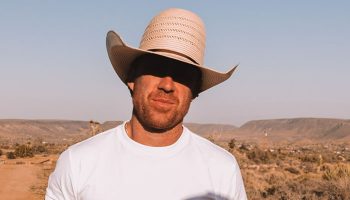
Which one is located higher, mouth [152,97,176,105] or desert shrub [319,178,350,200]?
mouth [152,97,176,105]

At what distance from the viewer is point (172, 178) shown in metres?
A: 2.52

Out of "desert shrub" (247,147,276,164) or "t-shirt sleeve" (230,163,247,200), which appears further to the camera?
"desert shrub" (247,147,276,164)

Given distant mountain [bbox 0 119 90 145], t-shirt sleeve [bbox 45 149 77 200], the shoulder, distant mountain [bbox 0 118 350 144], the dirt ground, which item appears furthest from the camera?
distant mountain [bbox 0 118 350 144]

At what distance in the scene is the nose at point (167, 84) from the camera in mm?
2607

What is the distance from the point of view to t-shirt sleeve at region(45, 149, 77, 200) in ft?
7.95

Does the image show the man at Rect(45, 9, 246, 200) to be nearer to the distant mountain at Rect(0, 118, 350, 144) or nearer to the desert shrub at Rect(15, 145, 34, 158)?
Answer: the desert shrub at Rect(15, 145, 34, 158)

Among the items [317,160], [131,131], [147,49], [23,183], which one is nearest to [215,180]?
[131,131]

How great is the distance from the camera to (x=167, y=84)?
103 inches

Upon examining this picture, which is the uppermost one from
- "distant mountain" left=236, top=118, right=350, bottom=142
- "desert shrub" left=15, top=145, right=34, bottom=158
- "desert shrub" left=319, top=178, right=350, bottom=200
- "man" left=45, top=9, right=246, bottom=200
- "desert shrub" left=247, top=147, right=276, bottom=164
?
"man" left=45, top=9, right=246, bottom=200

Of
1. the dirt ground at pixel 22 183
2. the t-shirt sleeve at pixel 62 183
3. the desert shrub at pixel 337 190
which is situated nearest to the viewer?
the t-shirt sleeve at pixel 62 183

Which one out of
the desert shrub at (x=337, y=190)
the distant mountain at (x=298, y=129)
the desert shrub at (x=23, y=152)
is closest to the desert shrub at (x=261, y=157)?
the desert shrub at (x=23, y=152)

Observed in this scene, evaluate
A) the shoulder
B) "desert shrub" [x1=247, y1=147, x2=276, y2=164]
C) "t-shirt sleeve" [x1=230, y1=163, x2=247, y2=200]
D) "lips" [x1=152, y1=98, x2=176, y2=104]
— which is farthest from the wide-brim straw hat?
"desert shrub" [x1=247, y1=147, x2=276, y2=164]

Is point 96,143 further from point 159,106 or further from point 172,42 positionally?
point 172,42

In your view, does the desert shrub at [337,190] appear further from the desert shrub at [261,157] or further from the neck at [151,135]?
the desert shrub at [261,157]
